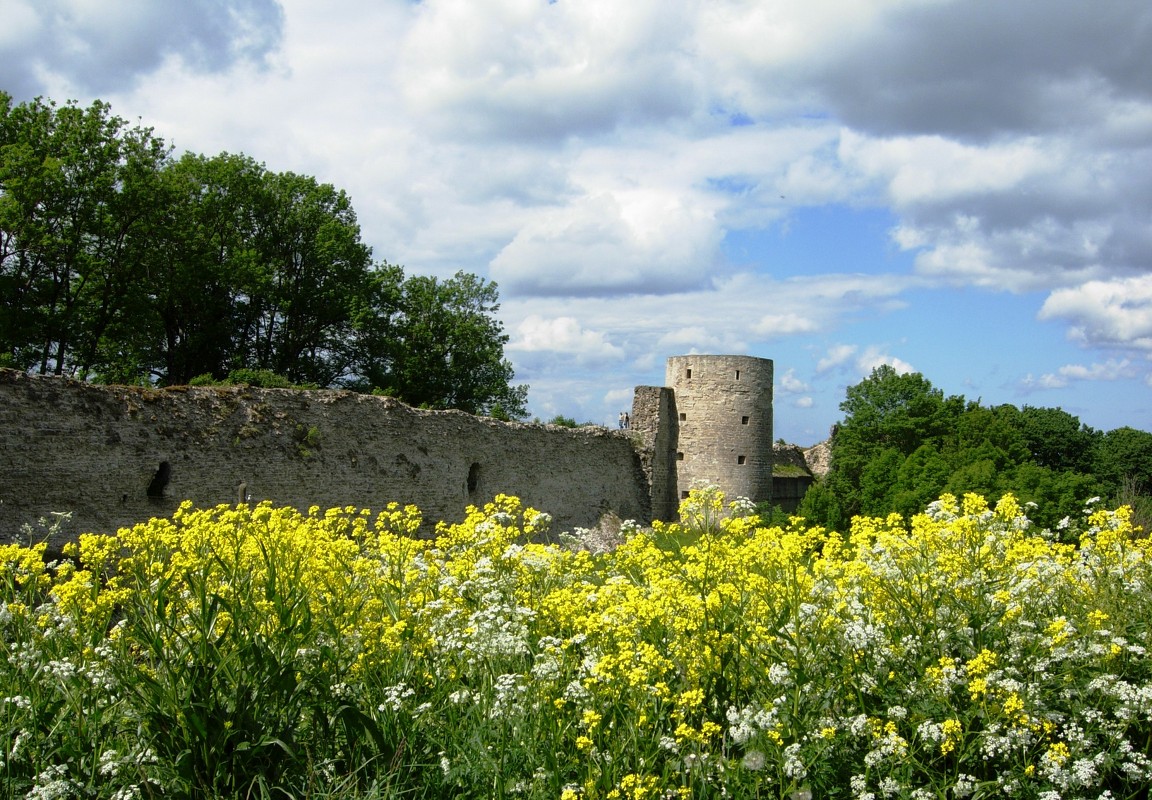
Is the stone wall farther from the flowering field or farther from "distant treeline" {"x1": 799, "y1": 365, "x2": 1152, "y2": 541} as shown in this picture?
the flowering field

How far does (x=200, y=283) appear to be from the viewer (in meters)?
27.1

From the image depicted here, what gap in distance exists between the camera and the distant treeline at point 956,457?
955 inches

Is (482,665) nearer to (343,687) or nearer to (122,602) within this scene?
(343,687)

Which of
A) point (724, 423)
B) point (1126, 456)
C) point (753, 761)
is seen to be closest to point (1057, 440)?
point (1126, 456)

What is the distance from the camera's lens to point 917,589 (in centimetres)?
516

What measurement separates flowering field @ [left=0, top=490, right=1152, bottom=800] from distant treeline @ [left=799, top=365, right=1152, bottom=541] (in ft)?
39.6

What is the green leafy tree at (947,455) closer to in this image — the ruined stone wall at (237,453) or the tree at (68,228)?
the ruined stone wall at (237,453)

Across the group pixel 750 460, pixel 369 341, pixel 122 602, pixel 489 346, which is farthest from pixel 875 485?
pixel 122 602

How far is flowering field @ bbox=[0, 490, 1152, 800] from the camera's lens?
4047 millimetres

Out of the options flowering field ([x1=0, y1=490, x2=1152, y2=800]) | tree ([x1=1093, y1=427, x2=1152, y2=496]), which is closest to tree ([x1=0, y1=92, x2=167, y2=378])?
flowering field ([x1=0, y1=490, x2=1152, y2=800])

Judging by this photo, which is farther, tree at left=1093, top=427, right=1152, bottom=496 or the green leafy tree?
tree at left=1093, top=427, right=1152, bottom=496

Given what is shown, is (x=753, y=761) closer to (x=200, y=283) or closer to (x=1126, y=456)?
(x=200, y=283)

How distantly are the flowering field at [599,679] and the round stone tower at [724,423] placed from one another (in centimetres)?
2122

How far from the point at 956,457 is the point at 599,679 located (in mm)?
29403
